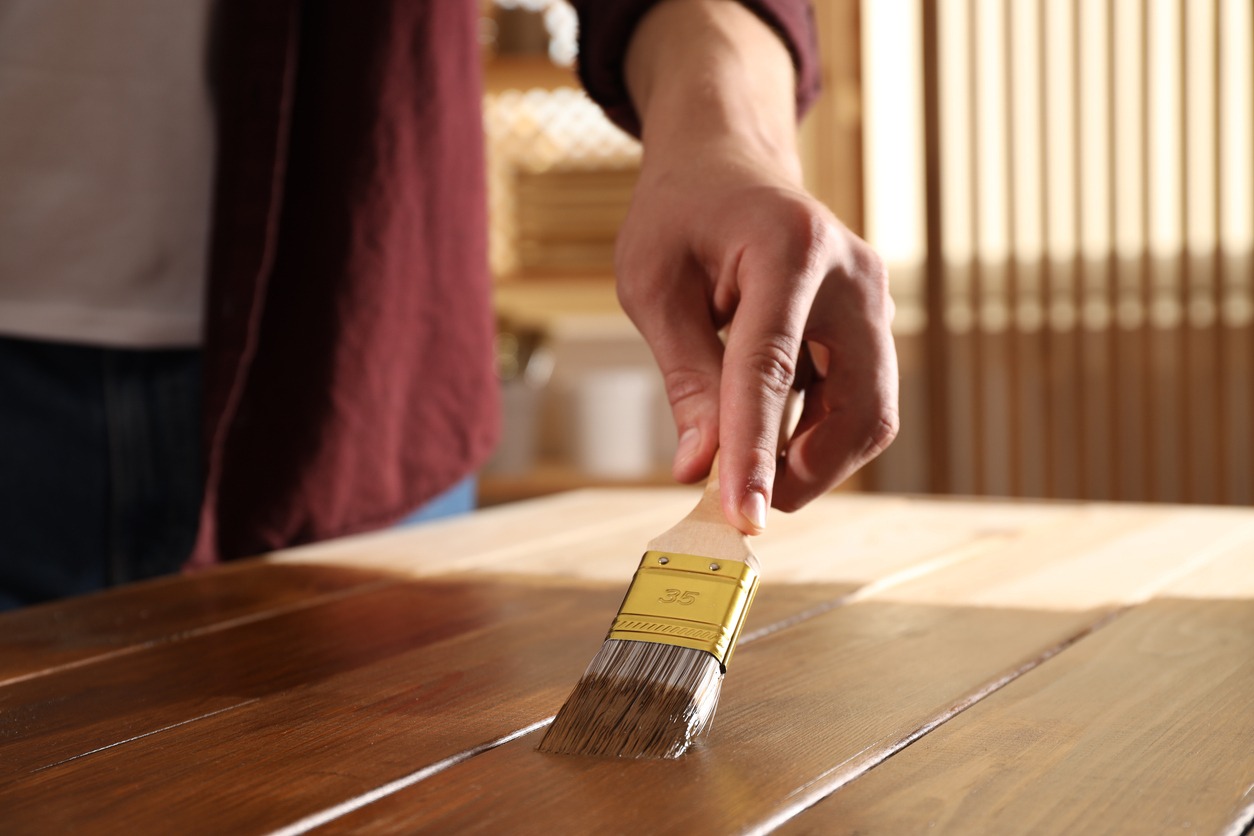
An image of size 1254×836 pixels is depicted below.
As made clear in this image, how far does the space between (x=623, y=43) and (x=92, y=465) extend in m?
0.44

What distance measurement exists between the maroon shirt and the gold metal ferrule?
0.43 m

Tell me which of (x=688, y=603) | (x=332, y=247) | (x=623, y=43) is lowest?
(x=688, y=603)

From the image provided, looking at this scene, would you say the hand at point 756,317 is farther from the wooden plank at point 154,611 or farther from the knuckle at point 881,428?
the wooden plank at point 154,611

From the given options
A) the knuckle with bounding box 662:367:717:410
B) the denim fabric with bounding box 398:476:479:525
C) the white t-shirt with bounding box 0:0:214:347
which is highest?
the white t-shirt with bounding box 0:0:214:347

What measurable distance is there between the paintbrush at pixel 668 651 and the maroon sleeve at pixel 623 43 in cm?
39

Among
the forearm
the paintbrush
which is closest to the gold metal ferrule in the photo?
the paintbrush

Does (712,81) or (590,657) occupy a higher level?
(712,81)

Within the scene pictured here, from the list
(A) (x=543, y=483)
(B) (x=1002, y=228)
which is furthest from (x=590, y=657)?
(B) (x=1002, y=228)

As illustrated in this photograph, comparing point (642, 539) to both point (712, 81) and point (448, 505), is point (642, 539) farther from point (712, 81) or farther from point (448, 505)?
point (712, 81)

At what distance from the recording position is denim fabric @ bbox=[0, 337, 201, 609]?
777 millimetres

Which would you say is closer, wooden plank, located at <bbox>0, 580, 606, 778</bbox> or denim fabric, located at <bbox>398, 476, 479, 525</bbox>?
wooden plank, located at <bbox>0, 580, 606, 778</bbox>

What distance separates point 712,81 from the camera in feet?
2.16

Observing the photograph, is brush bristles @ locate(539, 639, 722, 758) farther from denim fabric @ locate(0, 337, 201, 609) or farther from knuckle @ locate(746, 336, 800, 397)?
denim fabric @ locate(0, 337, 201, 609)

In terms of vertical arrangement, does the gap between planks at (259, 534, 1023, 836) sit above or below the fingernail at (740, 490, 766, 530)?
below
